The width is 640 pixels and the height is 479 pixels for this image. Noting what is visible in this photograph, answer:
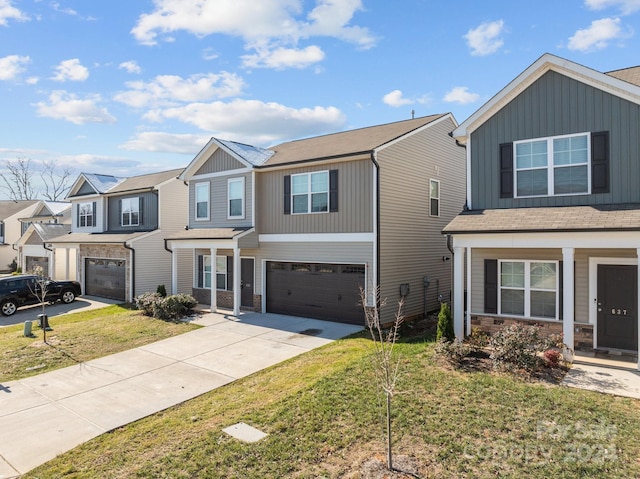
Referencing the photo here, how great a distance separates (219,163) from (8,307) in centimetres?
1206

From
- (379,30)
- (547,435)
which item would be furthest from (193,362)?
(379,30)

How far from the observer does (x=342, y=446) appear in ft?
20.5

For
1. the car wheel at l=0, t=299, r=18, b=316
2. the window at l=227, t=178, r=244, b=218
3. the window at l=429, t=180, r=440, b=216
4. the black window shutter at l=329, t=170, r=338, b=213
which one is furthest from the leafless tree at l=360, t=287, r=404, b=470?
the car wheel at l=0, t=299, r=18, b=316

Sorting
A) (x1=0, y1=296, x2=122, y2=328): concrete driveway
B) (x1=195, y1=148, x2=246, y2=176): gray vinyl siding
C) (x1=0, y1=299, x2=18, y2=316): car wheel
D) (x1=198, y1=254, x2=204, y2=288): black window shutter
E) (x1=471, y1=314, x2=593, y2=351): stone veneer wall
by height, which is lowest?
(x1=0, y1=296, x2=122, y2=328): concrete driveway

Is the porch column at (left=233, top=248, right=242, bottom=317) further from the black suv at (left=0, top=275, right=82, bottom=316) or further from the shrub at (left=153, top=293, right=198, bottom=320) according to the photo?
the black suv at (left=0, top=275, right=82, bottom=316)

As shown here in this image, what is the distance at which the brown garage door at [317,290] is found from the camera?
14.7 metres

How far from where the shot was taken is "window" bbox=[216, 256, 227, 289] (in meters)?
19.1

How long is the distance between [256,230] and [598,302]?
11.8 meters

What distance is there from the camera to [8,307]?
758 inches

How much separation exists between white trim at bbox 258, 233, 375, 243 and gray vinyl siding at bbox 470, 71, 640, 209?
377cm

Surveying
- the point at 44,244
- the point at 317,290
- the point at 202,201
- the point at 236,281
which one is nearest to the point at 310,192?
the point at 317,290

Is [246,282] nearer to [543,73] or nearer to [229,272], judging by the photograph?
[229,272]

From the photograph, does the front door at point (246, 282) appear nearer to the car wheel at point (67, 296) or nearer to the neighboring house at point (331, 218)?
the neighboring house at point (331, 218)

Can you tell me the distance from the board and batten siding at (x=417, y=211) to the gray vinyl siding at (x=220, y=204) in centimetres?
598
